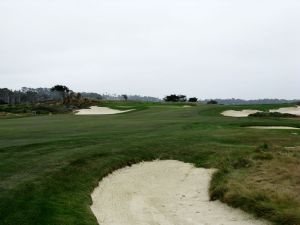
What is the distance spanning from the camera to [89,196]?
45.0ft

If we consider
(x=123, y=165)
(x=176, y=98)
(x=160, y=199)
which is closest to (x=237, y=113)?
(x=123, y=165)

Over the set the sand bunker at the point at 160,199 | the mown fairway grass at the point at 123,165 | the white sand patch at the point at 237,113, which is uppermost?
the white sand patch at the point at 237,113

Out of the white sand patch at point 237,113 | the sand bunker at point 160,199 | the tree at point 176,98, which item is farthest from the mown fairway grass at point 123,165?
the tree at point 176,98

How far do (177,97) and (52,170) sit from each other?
117m

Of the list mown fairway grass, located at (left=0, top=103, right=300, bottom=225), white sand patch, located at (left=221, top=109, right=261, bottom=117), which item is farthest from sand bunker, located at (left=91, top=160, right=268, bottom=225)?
white sand patch, located at (left=221, top=109, right=261, bottom=117)

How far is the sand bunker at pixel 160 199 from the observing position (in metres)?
11.8

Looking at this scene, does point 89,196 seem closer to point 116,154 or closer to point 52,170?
point 52,170

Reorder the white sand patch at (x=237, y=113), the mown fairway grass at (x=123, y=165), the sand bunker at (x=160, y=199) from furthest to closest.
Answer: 1. the white sand patch at (x=237, y=113)
2. the sand bunker at (x=160, y=199)
3. the mown fairway grass at (x=123, y=165)

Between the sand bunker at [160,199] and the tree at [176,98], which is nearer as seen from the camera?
the sand bunker at [160,199]

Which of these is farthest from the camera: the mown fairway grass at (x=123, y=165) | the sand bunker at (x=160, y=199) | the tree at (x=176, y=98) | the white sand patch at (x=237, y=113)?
the tree at (x=176, y=98)

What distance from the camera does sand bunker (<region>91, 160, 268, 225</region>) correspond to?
463 inches

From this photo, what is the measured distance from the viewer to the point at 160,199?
46.2 feet

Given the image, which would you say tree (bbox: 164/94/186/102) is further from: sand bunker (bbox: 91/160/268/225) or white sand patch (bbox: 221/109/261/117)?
sand bunker (bbox: 91/160/268/225)

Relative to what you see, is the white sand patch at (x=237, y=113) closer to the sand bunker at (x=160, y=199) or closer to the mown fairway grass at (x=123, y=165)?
the mown fairway grass at (x=123, y=165)
